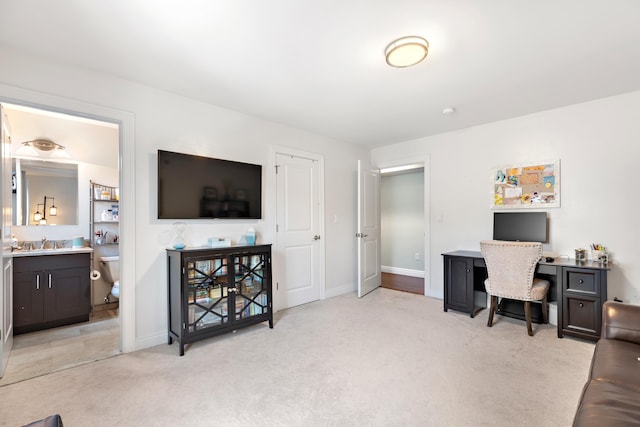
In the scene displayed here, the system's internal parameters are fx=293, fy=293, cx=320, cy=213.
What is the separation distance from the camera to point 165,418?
1.72 meters

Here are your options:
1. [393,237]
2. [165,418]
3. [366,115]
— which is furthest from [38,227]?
[393,237]

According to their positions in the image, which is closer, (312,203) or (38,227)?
(38,227)

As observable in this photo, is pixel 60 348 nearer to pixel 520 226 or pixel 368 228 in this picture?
pixel 368 228

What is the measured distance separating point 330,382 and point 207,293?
1.37m

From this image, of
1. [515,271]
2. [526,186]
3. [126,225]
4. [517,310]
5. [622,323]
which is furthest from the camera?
[526,186]

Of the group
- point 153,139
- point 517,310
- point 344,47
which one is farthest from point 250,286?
point 517,310

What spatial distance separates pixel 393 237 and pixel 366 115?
3355 millimetres

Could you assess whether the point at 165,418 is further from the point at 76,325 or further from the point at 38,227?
the point at 38,227

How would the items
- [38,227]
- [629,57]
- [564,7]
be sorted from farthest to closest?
[38,227] < [629,57] < [564,7]

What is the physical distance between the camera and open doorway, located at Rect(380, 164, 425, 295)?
225 inches

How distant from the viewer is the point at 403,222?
600 centimetres

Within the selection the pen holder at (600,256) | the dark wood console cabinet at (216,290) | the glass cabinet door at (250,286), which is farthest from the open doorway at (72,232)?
the pen holder at (600,256)

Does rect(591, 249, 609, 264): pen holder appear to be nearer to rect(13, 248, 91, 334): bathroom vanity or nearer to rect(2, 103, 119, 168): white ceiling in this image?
rect(13, 248, 91, 334): bathroom vanity

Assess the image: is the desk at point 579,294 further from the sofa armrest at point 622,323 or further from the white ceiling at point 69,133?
the white ceiling at point 69,133
